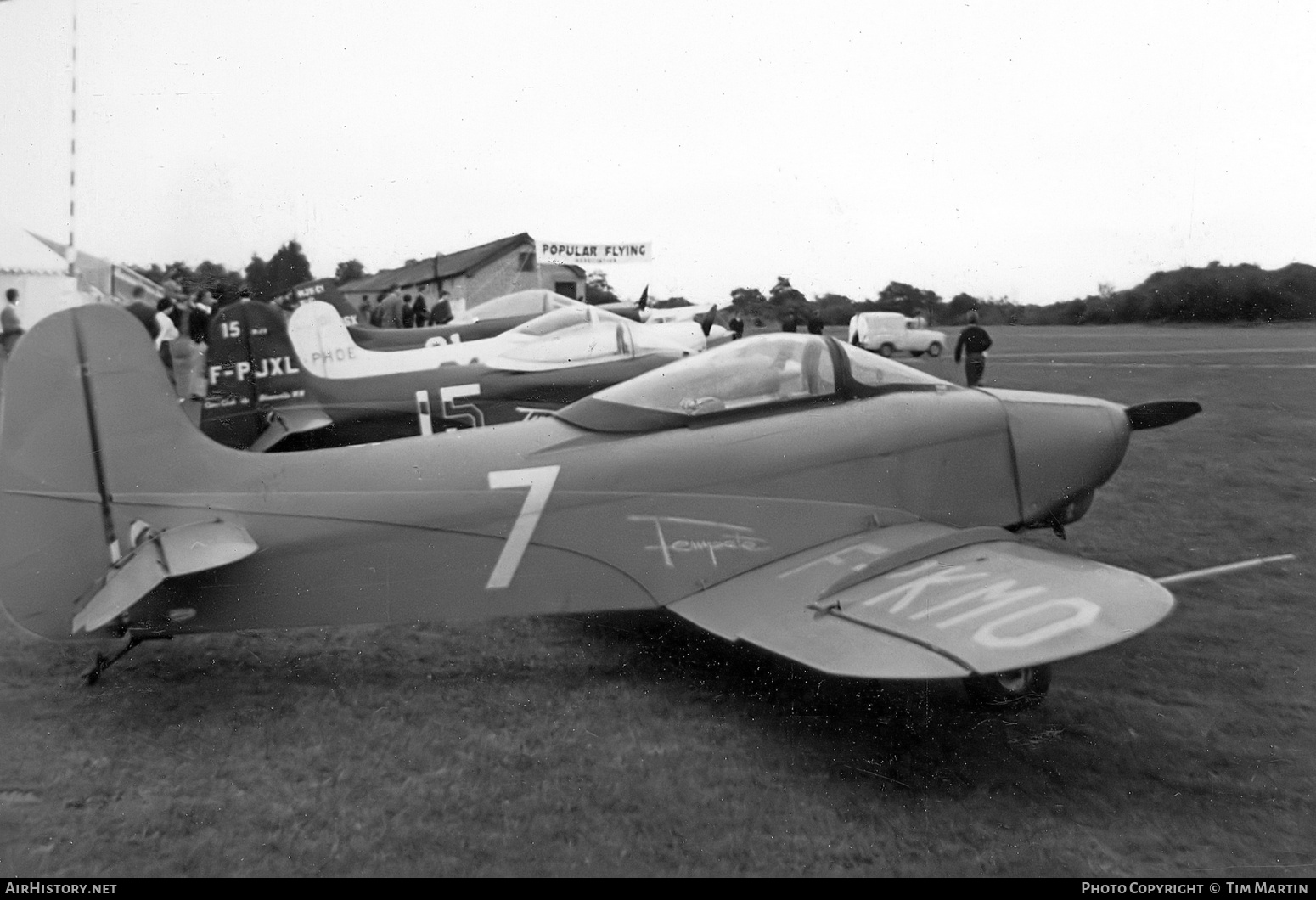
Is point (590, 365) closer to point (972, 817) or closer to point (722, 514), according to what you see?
point (722, 514)

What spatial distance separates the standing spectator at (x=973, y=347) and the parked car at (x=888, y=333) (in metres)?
0.51

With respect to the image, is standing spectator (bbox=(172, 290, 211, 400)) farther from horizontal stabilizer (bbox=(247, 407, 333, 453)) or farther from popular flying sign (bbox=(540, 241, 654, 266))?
popular flying sign (bbox=(540, 241, 654, 266))

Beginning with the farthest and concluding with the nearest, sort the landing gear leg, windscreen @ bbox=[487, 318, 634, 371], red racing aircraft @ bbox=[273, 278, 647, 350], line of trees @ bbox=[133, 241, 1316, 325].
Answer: windscreen @ bbox=[487, 318, 634, 371] < red racing aircraft @ bbox=[273, 278, 647, 350] < line of trees @ bbox=[133, 241, 1316, 325] < the landing gear leg

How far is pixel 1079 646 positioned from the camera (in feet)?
9.80

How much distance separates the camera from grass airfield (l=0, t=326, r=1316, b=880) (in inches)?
106

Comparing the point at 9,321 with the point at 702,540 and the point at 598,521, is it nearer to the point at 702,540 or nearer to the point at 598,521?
the point at 598,521

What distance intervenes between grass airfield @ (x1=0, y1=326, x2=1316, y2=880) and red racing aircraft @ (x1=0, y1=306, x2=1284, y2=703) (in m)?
0.33

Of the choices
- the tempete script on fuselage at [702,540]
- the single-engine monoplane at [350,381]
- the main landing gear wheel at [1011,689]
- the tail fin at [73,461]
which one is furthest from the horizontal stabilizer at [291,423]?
the main landing gear wheel at [1011,689]

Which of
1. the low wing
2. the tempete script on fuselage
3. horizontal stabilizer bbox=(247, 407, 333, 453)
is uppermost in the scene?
horizontal stabilizer bbox=(247, 407, 333, 453)

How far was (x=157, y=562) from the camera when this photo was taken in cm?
338

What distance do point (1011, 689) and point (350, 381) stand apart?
5.90 meters

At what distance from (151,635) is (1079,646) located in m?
3.35

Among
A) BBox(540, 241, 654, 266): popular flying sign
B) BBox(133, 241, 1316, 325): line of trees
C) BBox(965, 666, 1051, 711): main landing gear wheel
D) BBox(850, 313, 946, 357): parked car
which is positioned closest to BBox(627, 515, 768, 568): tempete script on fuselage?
BBox(965, 666, 1051, 711): main landing gear wheel

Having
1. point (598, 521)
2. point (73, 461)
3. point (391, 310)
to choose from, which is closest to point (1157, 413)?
point (598, 521)
